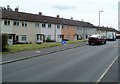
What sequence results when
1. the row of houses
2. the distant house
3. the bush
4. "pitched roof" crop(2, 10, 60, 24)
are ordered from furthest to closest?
1. the distant house
2. "pitched roof" crop(2, 10, 60, 24)
3. the row of houses
4. the bush

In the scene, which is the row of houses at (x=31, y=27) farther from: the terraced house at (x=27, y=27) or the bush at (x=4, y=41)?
the bush at (x=4, y=41)

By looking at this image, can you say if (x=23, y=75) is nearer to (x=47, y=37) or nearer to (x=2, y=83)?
(x=2, y=83)

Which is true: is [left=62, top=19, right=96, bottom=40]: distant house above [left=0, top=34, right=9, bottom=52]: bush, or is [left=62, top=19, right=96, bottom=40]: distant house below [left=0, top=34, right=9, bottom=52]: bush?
above

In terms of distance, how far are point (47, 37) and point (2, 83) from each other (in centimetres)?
5903

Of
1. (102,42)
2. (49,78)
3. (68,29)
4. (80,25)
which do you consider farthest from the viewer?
(80,25)

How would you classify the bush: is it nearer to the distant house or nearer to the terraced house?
the terraced house

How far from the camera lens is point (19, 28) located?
59188 millimetres

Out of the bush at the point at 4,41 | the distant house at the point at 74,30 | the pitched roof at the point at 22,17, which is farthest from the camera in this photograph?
the distant house at the point at 74,30

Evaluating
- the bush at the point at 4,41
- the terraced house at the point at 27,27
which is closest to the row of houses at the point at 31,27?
the terraced house at the point at 27,27

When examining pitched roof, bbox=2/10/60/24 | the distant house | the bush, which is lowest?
the bush

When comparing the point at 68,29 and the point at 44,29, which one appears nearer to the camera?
the point at 44,29

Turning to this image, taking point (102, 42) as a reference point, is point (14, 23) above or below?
above

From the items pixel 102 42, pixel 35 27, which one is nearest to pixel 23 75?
pixel 102 42

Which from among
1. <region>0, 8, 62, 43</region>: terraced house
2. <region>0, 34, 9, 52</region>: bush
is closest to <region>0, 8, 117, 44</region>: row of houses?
<region>0, 8, 62, 43</region>: terraced house
